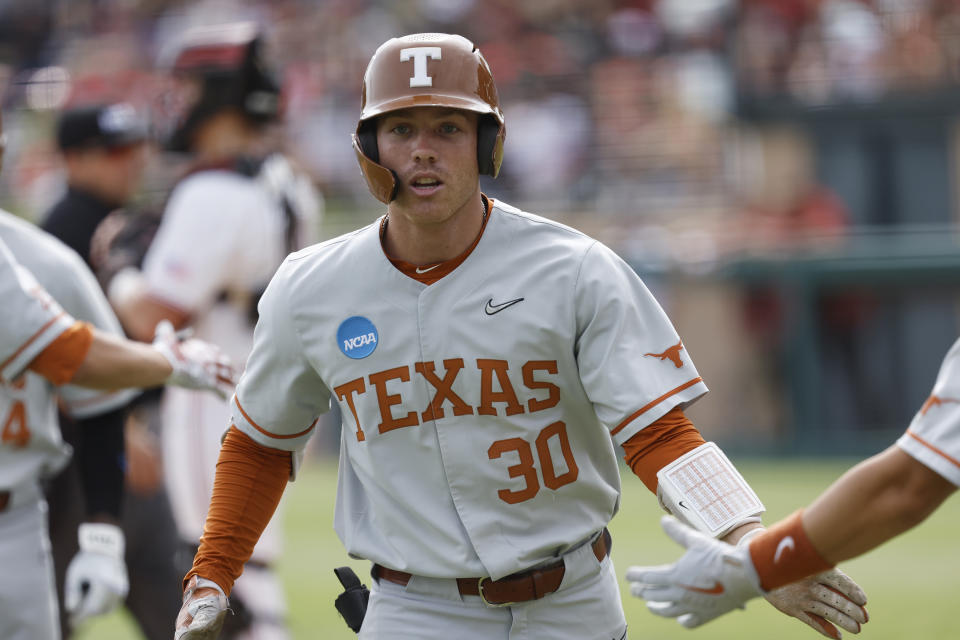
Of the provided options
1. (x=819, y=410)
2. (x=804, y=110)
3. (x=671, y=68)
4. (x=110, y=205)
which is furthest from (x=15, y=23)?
(x=110, y=205)

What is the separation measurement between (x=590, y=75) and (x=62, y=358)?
13708 millimetres

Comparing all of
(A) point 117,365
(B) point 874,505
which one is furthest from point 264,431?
(B) point 874,505

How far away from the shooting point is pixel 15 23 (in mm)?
21109

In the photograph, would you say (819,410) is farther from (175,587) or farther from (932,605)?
(175,587)

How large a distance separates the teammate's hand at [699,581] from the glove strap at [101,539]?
212cm

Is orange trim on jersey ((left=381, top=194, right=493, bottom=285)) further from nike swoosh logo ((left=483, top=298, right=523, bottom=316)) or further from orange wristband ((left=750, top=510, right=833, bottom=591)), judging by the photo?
orange wristband ((left=750, top=510, right=833, bottom=591))

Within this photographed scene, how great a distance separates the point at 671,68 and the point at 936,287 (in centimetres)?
498

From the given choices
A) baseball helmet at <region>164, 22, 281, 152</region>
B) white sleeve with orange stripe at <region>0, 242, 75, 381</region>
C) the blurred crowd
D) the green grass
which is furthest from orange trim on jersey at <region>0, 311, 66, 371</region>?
the blurred crowd

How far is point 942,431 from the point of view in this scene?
269cm

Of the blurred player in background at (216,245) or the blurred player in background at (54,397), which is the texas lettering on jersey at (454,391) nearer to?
the blurred player in background at (54,397)

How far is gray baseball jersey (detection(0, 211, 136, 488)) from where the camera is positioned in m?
4.04

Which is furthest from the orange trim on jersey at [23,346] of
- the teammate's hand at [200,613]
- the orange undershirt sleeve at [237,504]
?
the teammate's hand at [200,613]

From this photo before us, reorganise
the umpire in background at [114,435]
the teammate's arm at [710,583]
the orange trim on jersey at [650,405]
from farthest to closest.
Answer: the umpire in background at [114,435] < the orange trim on jersey at [650,405] < the teammate's arm at [710,583]

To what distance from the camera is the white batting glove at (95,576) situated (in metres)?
4.34
